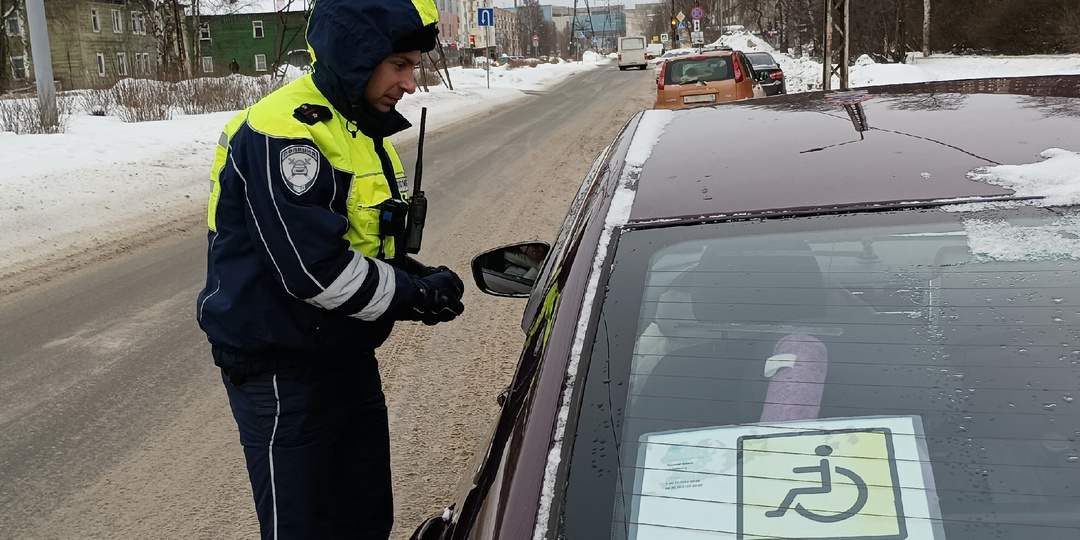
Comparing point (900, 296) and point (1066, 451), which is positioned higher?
point (900, 296)

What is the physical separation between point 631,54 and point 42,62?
51633 mm

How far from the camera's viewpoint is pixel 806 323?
1.72 meters

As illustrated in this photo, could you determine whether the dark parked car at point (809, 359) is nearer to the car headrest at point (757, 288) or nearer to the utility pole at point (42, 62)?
the car headrest at point (757, 288)

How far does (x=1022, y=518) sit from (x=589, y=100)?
1119 inches

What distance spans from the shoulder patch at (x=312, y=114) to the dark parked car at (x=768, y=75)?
1753 cm

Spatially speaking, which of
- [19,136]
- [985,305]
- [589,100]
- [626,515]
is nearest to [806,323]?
[985,305]

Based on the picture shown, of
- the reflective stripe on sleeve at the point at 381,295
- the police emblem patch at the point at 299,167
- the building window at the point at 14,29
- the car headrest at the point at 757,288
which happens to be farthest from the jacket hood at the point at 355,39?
the building window at the point at 14,29

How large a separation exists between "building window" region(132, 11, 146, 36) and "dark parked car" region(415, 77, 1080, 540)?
2565 inches

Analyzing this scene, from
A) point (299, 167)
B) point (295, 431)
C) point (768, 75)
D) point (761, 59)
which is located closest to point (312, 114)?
point (299, 167)

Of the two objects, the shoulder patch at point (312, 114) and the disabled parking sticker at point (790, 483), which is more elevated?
the shoulder patch at point (312, 114)

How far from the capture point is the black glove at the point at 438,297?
2.40 meters

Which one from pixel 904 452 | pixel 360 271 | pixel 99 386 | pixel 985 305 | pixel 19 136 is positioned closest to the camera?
pixel 904 452

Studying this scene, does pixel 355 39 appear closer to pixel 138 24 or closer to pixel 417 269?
pixel 417 269

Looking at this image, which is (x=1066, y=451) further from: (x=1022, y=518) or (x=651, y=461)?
(x=651, y=461)
